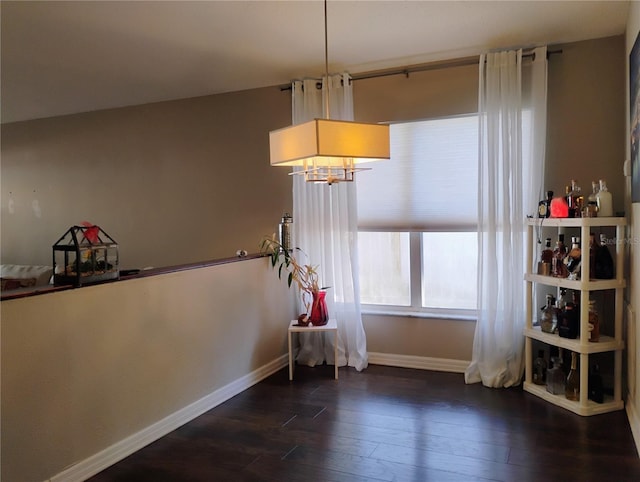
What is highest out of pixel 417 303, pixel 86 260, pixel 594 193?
pixel 594 193

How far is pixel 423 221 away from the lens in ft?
12.8

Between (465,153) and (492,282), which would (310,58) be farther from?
(492,282)

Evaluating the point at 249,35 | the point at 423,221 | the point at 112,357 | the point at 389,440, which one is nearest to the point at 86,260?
the point at 112,357

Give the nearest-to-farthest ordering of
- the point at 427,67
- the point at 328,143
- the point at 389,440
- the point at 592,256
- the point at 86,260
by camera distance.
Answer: the point at 328,143
the point at 86,260
the point at 389,440
the point at 592,256
the point at 427,67

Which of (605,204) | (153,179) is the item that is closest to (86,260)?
(153,179)

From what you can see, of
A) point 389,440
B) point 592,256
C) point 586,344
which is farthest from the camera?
point 592,256

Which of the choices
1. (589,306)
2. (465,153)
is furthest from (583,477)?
(465,153)

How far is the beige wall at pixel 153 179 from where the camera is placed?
4496 mm

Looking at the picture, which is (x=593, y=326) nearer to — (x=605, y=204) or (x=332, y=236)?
(x=605, y=204)

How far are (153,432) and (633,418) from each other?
2815mm

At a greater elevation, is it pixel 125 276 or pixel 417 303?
pixel 125 276

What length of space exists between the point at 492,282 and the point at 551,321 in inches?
18.5

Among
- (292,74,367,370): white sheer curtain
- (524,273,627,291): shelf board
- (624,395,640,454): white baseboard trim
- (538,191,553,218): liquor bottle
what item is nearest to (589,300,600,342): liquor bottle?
(524,273,627,291): shelf board

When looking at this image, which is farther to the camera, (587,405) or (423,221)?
(423,221)
